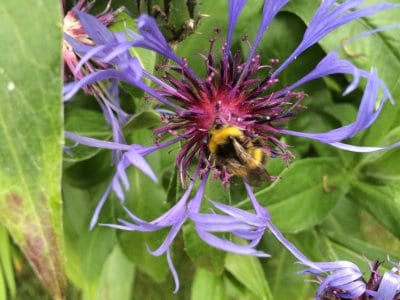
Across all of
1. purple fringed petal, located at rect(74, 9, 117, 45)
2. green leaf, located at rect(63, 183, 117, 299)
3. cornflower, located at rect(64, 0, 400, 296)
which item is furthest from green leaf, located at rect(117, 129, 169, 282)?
purple fringed petal, located at rect(74, 9, 117, 45)

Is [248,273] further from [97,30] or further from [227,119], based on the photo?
[97,30]

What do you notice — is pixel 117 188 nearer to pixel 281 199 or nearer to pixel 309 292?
pixel 281 199

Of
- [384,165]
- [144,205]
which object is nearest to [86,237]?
[144,205]

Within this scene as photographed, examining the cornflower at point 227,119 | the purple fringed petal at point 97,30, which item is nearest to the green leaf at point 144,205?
the cornflower at point 227,119

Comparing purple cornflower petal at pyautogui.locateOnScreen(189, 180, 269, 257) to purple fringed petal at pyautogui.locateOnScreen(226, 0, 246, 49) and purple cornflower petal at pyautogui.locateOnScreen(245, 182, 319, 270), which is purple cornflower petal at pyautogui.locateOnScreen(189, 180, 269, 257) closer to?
purple cornflower petal at pyautogui.locateOnScreen(245, 182, 319, 270)

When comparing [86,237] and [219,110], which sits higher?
[219,110]

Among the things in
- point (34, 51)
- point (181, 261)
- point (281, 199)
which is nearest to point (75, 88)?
point (34, 51)

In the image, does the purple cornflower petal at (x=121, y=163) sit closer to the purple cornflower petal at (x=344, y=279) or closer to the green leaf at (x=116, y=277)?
the purple cornflower petal at (x=344, y=279)
